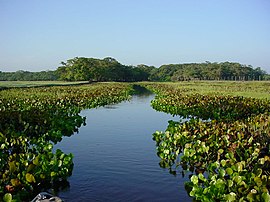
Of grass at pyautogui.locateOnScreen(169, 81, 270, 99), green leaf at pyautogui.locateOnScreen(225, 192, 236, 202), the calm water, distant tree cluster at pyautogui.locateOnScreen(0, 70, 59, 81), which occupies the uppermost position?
distant tree cluster at pyautogui.locateOnScreen(0, 70, 59, 81)

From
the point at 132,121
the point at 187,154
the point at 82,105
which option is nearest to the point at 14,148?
the point at 187,154

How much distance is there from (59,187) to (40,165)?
1.92 ft

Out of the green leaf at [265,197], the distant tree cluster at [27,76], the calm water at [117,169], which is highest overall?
the distant tree cluster at [27,76]

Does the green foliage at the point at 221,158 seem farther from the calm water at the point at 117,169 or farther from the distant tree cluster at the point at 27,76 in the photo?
the distant tree cluster at the point at 27,76

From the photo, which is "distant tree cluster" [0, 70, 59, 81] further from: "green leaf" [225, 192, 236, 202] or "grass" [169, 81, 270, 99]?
"green leaf" [225, 192, 236, 202]

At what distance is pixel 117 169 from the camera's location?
7.95m

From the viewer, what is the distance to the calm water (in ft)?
20.8

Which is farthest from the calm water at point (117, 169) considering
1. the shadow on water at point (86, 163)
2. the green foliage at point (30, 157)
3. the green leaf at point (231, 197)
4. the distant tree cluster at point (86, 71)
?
the distant tree cluster at point (86, 71)

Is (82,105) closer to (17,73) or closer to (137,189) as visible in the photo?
(137,189)

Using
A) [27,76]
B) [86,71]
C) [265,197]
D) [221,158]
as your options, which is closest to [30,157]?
[221,158]

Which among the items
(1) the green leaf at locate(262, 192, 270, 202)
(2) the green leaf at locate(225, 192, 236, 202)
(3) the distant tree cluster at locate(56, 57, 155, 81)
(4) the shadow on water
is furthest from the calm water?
(3) the distant tree cluster at locate(56, 57, 155, 81)

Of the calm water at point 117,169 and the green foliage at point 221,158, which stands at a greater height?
the green foliage at point 221,158

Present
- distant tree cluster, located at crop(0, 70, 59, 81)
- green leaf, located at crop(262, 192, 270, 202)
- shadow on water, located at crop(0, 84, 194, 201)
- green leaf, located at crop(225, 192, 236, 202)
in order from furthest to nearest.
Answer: distant tree cluster, located at crop(0, 70, 59, 81)
shadow on water, located at crop(0, 84, 194, 201)
green leaf, located at crop(225, 192, 236, 202)
green leaf, located at crop(262, 192, 270, 202)

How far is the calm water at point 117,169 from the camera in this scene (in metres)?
6.33
